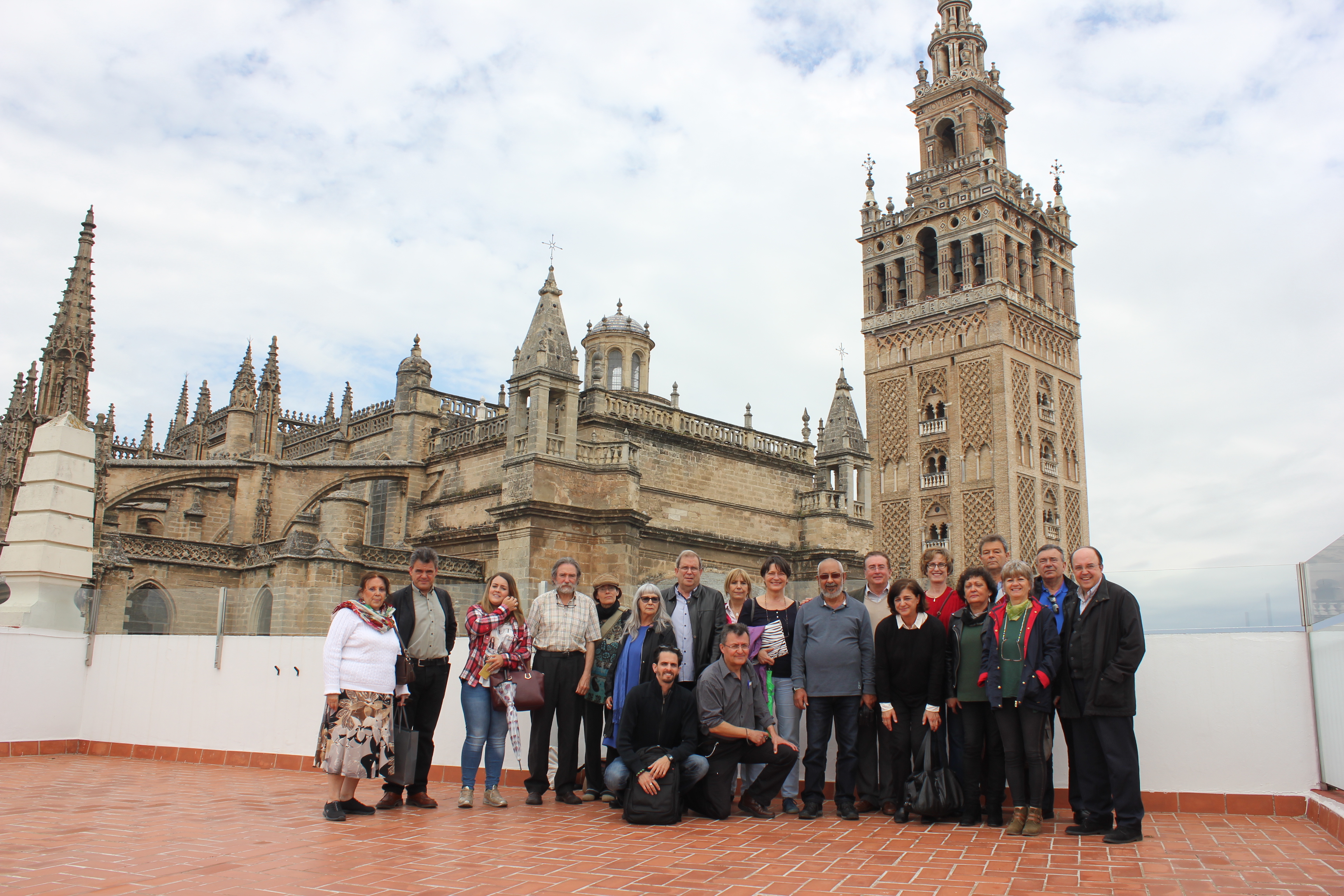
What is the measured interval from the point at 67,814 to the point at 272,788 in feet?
6.03

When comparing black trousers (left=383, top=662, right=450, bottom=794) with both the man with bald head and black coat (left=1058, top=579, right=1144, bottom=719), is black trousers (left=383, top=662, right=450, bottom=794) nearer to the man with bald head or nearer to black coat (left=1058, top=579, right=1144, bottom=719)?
the man with bald head

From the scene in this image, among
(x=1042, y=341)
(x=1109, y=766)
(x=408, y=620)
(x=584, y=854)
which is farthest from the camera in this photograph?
(x=1042, y=341)

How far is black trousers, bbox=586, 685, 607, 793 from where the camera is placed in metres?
8.02

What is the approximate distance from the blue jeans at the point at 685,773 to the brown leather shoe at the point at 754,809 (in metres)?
0.48

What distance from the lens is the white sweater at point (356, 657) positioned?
6840 mm

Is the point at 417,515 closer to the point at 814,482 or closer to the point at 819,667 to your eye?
the point at 814,482

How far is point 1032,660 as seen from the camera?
263 inches

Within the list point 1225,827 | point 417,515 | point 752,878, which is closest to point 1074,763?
point 1225,827

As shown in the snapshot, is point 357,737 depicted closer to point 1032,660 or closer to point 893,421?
point 1032,660

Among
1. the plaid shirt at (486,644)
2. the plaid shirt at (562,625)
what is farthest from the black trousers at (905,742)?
the plaid shirt at (486,644)

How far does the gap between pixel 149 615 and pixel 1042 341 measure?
130ft

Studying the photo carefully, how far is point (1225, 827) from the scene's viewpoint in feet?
22.1

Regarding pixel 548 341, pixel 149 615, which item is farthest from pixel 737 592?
pixel 548 341

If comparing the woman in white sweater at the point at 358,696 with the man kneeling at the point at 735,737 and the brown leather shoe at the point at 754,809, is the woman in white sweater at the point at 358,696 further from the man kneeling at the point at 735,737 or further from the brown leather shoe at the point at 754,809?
the brown leather shoe at the point at 754,809
